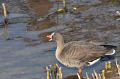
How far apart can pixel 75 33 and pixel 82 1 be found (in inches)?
131

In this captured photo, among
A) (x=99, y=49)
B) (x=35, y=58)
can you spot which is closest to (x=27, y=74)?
(x=35, y=58)

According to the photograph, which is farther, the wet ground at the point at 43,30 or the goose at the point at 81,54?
the wet ground at the point at 43,30

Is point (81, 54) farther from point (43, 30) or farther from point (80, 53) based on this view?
point (43, 30)

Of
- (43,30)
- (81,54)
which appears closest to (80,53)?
(81,54)

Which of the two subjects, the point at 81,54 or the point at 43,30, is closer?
the point at 81,54

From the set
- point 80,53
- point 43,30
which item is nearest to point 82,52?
point 80,53

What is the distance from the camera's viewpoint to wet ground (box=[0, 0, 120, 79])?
10.5 metres

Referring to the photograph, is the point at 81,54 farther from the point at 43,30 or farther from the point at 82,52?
the point at 43,30

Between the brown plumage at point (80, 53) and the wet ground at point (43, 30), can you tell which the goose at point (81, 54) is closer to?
the brown plumage at point (80, 53)

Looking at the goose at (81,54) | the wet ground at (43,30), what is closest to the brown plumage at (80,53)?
the goose at (81,54)

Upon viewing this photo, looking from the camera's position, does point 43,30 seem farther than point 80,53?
Yes

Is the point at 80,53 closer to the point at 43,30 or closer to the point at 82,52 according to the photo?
the point at 82,52

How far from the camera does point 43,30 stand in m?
13.0

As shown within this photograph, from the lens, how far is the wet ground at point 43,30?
10539mm
